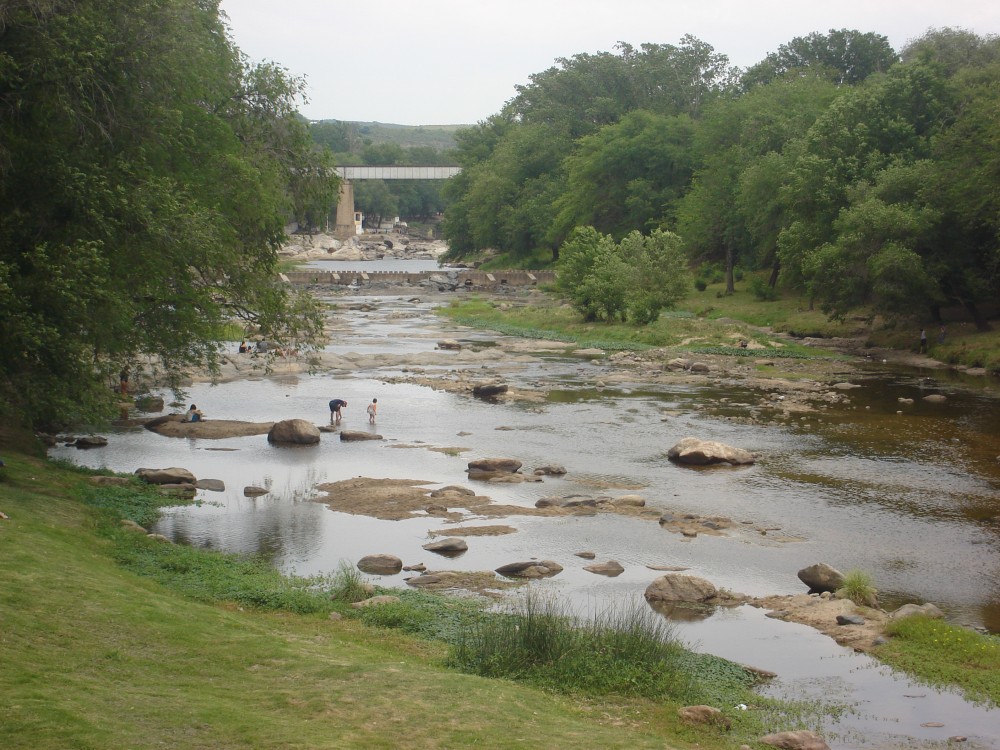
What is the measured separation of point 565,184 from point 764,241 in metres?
43.8

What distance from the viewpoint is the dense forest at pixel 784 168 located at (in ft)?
173

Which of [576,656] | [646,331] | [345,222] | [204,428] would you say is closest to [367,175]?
[345,222]

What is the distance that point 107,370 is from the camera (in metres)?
22.9

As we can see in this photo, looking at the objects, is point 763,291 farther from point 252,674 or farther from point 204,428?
point 252,674

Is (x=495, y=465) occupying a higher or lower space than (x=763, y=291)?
lower

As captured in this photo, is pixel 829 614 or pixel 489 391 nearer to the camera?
pixel 829 614

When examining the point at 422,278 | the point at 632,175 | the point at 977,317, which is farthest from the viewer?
the point at 422,278

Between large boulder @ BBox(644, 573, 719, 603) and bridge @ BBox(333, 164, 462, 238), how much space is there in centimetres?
14595

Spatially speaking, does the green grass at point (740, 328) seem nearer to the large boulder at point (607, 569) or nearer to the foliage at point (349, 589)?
the large boulder at point (607, 569)

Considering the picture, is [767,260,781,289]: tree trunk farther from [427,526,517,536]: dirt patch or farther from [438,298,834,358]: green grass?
[427,526,517,536]: dirt patch

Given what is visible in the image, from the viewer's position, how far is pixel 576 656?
1506 centimetres

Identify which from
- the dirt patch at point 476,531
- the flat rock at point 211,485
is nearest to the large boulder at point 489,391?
the flat rock at point 211,485

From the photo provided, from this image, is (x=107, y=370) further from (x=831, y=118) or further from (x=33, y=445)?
(x=831, y=118)

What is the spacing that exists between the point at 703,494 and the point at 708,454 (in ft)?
12.8
